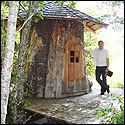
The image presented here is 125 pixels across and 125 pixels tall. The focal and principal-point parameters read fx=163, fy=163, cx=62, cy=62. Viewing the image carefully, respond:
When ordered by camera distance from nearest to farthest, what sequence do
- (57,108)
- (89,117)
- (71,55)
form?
(89,117), (57,108), (71,55)

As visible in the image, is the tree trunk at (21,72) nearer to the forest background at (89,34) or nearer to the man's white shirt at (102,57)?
the forest background at (89,34)

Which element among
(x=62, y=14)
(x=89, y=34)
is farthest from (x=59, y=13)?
(x=89, y=34)

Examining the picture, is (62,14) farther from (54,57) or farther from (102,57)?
(102,57)

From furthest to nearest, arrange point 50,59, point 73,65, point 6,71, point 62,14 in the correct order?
point 73,65
point 50,59
point 62,14
point 6,71

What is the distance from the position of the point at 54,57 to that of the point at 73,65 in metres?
0.89

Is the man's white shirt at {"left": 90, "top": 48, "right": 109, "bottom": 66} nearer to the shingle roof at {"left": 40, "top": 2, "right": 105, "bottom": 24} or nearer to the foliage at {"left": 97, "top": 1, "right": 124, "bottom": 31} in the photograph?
the shingle roof at {"left": 40, "top": 2, "right": 105, "bottom": 24}

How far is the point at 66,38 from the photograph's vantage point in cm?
648

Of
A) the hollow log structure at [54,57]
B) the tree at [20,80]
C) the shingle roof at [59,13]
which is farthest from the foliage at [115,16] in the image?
the tree at [20,80]

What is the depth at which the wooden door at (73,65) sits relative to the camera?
6414mm

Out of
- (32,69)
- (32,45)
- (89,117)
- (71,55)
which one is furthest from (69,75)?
(89,117)

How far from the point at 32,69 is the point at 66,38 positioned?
5.95 feet

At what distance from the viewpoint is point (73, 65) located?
261 inches

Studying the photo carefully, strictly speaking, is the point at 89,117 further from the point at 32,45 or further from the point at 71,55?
the point at 32,45

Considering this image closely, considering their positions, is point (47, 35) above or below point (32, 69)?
above
